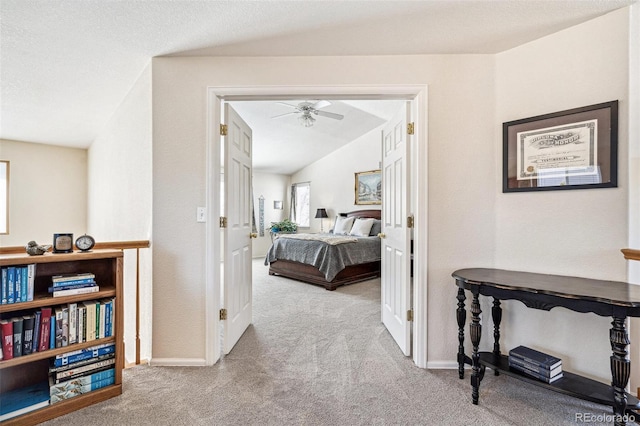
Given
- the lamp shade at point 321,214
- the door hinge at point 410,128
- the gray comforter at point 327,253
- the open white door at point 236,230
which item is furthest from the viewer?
the lamp shade at point 321,214

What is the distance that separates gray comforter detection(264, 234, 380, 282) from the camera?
14.4 feet

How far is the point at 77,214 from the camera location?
5195mm

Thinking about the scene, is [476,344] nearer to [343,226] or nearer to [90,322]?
[90,322]

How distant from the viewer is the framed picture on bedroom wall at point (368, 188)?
6.30 meters

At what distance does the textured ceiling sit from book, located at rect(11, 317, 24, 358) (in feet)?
5.81

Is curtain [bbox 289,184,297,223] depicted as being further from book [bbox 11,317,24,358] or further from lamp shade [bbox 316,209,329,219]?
book [bbox 11,317,24,358]

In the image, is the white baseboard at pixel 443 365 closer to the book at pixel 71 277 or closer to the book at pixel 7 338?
the book at pixel 71 277

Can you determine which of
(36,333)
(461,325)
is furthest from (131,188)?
(461,325)

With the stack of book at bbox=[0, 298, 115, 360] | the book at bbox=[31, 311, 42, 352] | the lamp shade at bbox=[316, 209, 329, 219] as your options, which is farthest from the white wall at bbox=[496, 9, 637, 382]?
the lamp shade at bbox=[316, 209, 329, 219]

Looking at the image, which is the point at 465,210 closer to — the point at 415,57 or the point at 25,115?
the point at 415,57

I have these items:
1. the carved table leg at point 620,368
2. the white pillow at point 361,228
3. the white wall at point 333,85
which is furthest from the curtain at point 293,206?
the carved table leg at point 620,368

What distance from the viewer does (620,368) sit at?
4.41 feet

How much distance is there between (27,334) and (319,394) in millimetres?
1667

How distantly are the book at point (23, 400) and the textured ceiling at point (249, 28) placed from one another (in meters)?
2.21
